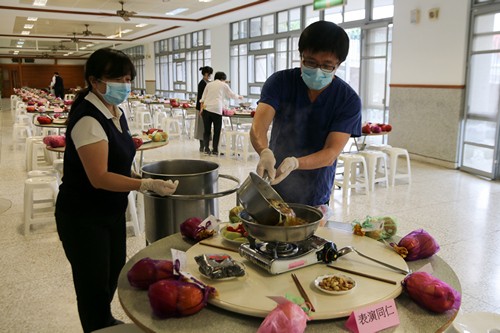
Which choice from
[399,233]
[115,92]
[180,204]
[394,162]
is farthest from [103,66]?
A: [394,162]

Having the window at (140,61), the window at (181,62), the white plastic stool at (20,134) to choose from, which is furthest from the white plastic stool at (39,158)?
the window at (140,61)

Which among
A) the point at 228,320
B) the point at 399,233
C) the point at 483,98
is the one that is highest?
the point at 483,98

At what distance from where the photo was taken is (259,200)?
1341 mm

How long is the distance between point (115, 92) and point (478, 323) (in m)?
1.65

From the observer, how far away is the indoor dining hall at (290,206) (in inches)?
45.6

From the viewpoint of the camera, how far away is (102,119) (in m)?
1.65

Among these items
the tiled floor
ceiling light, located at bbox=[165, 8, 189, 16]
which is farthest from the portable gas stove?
ceiling light, located at bbox=[165, 8, 189, 16]

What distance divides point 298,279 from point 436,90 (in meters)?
A: 6.39

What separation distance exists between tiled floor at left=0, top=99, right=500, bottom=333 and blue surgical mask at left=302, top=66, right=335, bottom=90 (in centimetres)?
170

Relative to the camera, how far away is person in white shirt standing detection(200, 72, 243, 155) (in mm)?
7539

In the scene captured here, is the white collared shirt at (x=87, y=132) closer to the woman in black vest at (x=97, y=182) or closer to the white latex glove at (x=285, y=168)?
the woman in black vest at (x=97, y=182)

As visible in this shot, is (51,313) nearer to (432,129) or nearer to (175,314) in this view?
(175,314)

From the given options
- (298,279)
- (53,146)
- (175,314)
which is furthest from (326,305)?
(53,146)

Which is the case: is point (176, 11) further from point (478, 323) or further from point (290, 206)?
point (478, 323)
